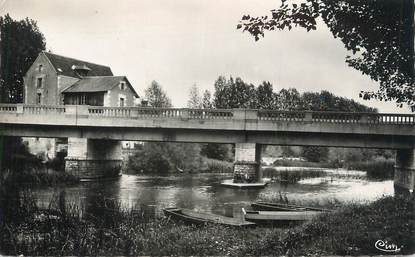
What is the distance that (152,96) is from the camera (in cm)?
7275

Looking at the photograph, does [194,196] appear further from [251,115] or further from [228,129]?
[251,115]

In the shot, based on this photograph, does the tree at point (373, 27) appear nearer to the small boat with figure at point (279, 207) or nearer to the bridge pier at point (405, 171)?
the small boat with figure at point (279, 207)

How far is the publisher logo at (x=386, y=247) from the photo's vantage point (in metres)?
8.77

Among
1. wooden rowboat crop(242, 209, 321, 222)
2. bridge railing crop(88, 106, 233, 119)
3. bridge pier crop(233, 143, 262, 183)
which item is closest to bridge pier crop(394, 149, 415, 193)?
bridge pier crop(233, 143, 262, 183)

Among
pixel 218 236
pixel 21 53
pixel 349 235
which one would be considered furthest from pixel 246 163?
pixel 21 53

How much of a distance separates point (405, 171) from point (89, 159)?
2063 cm

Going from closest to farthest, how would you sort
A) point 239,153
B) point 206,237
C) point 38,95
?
point 206,237 → point 239,153 → point 38,95

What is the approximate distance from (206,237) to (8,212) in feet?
21.0

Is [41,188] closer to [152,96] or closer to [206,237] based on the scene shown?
[206,237]

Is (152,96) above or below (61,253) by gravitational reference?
above

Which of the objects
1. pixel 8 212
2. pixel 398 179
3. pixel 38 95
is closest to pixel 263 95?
pixel 38 95

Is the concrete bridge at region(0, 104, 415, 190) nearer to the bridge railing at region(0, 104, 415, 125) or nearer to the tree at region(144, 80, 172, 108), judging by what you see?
the bridge railing at region(0, 104, 415, 125)

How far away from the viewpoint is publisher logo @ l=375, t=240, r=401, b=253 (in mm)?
8773

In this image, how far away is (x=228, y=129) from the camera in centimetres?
2677
